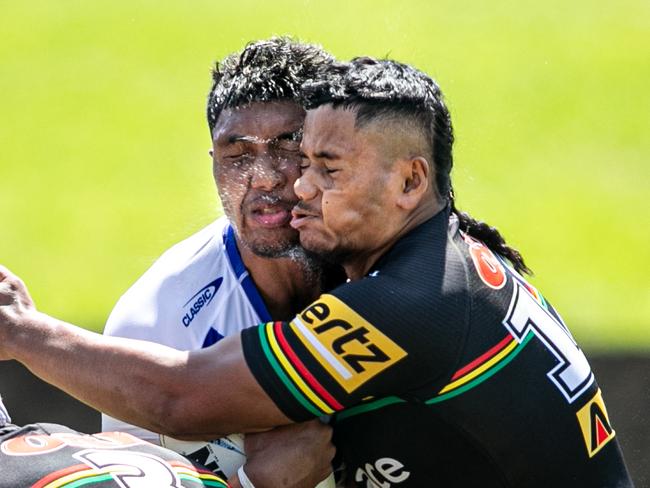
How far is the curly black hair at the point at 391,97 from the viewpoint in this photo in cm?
305

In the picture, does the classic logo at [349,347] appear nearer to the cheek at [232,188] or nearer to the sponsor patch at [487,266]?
the sponsor patch at [487,266]

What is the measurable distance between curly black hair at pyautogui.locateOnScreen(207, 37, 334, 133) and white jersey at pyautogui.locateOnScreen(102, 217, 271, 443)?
0.38 m

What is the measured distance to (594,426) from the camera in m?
3.09

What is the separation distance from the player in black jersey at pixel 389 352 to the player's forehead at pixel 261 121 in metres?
0.22

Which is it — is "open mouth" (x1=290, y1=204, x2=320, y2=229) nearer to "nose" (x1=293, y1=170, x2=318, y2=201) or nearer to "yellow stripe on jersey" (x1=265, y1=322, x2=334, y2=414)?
"nose" (x1=293, y1=170, x2=318, y2=201)

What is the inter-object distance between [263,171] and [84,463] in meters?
1.19

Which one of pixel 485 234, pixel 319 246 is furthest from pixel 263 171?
pixel 485 234

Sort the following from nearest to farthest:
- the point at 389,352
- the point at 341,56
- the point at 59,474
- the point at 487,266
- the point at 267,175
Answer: the point at 59,474, the point at 389,352, the point at 487,266, the point at 267,175, the point at 341,56

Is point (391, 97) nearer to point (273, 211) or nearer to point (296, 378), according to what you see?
point (273, 211)

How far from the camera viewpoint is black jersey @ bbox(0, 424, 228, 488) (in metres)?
2.34

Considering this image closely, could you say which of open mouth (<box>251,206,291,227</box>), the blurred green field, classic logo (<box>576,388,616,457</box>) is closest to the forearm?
open mouth (<box>251,206,291,227</box>)

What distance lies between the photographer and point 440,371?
285 cm

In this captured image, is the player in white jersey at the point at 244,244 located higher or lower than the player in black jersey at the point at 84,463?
higher

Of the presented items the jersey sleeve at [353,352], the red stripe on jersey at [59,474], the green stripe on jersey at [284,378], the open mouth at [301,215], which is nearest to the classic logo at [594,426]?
the jersey sleeve at [353,352]
